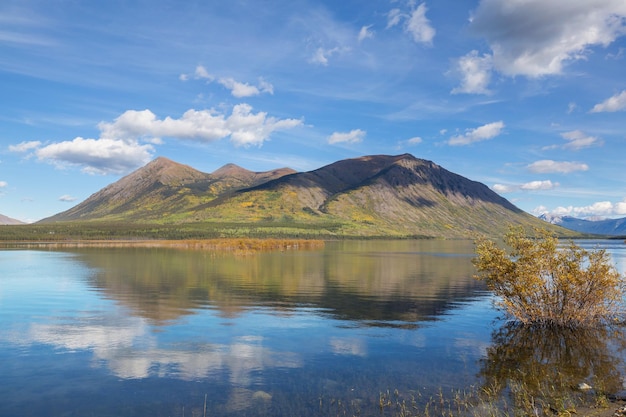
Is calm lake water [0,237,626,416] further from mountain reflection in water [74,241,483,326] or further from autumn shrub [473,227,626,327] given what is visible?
autumn shrub [473,227,626,327]

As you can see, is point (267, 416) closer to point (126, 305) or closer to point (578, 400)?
point (578, 400)

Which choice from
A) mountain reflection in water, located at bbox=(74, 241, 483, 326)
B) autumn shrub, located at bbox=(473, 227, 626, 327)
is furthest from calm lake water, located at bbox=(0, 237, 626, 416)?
autumn shrub, located at bbox=(473, 227, 626, 327)

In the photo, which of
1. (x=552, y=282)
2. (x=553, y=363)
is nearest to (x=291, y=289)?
(x=552, y=282)

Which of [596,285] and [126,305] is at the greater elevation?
[596,285]

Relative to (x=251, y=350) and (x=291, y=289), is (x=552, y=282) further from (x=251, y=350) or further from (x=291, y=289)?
(x=291, y=289)

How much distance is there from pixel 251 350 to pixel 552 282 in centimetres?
3000

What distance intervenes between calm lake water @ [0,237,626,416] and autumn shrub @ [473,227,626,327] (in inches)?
103

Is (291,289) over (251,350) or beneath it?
over

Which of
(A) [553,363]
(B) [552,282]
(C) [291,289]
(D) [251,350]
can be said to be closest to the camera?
(A) [553,363]

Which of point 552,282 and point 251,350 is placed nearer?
point 251,350

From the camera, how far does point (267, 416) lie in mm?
24109

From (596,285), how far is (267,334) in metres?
30.9

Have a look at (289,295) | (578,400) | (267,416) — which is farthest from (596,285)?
(289,295)

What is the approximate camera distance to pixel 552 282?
4525 centimetres
